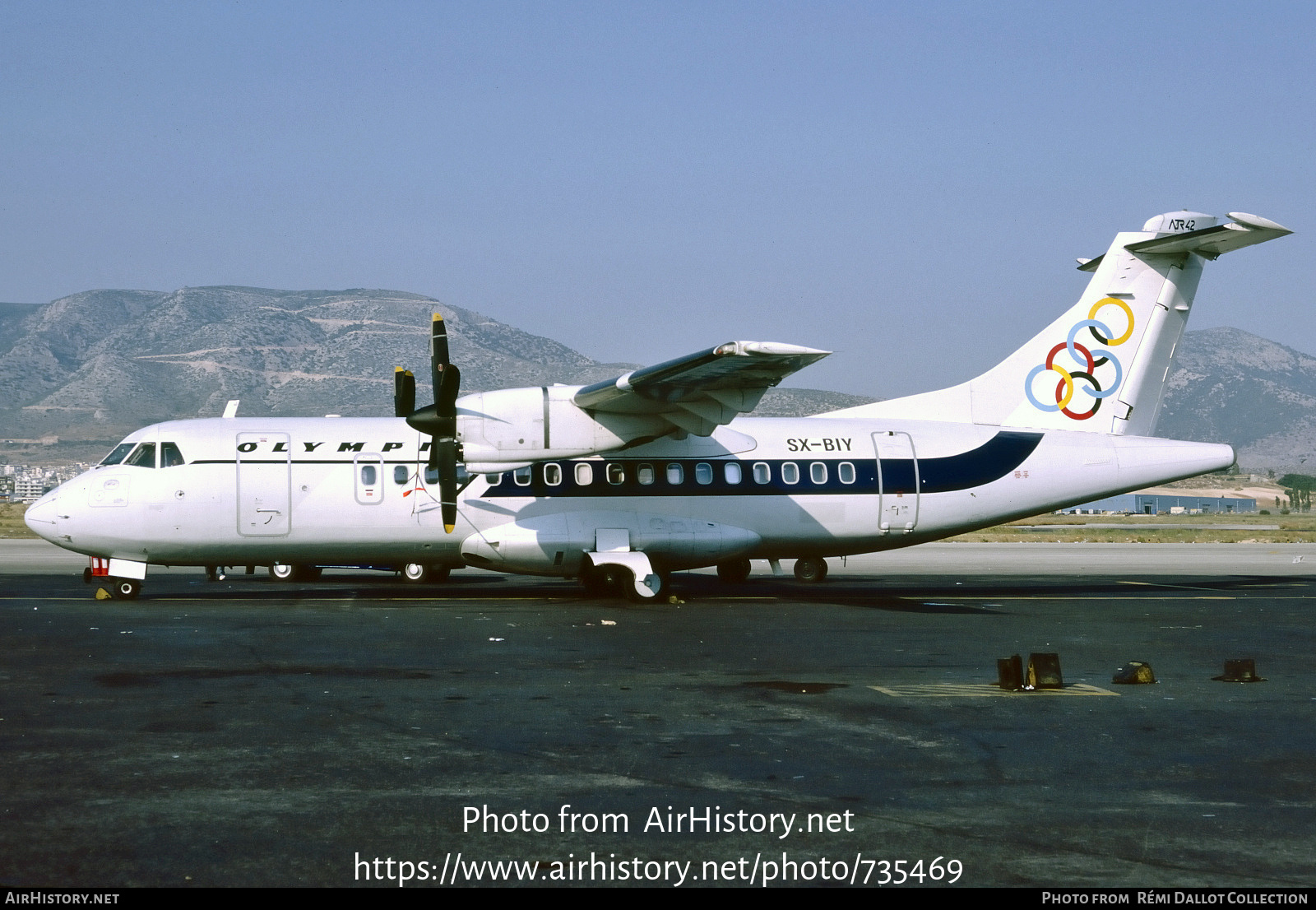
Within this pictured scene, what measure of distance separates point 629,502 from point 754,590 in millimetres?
4721

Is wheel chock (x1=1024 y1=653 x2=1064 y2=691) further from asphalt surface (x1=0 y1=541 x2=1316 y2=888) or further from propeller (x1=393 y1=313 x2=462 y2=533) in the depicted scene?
propeller (x1=393 y1=313 x2=462 y2=533)

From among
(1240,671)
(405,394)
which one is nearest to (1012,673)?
(1240,671)

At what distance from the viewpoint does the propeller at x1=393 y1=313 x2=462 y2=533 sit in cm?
2112

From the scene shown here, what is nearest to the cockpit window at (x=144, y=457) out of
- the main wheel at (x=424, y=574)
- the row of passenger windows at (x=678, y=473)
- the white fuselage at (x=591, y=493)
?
the white fuselage at (x=591, y=493)

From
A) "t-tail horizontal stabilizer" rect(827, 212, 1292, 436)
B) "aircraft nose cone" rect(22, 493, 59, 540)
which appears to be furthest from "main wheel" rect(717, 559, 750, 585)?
"aircraft nose cone" rect(22, 493, 59, 540)

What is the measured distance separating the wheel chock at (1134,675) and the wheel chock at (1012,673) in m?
1.18

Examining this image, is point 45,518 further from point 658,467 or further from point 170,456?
point 658,467

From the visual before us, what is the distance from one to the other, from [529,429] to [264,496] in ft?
17.8

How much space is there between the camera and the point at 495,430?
21.6 metres

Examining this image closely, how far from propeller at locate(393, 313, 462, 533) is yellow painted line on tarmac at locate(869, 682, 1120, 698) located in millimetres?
10921

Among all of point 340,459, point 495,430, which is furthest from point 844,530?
point 340,459

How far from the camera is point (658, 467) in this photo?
78.3 feet

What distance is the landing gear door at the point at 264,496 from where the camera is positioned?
901 inches

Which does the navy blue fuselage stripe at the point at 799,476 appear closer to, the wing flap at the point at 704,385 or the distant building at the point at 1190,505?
the wing flap at the point at 704,385
